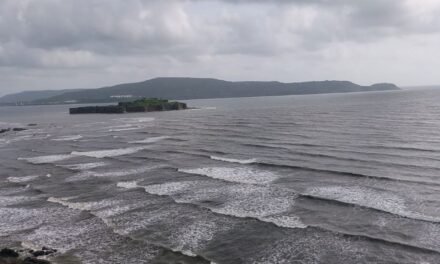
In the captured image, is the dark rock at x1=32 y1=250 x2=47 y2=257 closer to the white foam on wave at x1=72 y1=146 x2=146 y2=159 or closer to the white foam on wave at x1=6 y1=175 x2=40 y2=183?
the white foam on wave at x1=6 y1=175 x2=40 y2=183

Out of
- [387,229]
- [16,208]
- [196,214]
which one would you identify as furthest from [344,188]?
[16,208]

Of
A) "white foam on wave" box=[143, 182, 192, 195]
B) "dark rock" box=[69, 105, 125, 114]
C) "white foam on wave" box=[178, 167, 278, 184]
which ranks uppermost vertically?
"white foam on wave" box=[178, 167, 278, 184]

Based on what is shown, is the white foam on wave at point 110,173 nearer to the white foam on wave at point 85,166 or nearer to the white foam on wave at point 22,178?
the white foam on wave at point 85,166

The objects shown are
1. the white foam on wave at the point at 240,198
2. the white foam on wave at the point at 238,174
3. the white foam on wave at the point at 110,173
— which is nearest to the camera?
the white foam on wave at the point at 240,198

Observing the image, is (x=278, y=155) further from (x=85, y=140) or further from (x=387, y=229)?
(x=85, y=140)

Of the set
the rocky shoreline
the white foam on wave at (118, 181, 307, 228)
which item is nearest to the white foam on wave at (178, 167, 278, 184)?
the white foam on wave at (118, 181, 307, 228)

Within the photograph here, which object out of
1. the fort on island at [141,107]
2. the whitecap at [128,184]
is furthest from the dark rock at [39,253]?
the fort on island at [141,107]

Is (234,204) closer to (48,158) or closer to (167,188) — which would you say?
(167,188)

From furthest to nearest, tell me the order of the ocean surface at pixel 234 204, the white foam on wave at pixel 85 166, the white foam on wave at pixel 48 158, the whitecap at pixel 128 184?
the white foam on wave at pixel 48 158
the white foam on wave at pixel 85 166
the whitecap at pixel 128 184
the ocean surface at pixel 234 204
